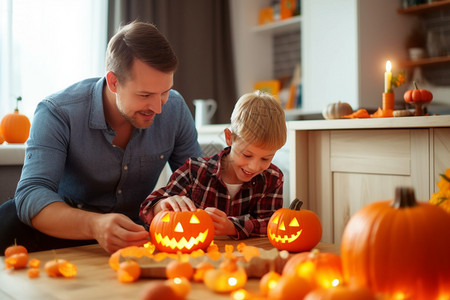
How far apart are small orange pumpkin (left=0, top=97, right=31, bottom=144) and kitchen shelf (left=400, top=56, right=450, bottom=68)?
2.71m

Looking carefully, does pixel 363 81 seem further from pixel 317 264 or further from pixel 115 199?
pixel 317 264

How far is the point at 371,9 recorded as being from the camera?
349cm

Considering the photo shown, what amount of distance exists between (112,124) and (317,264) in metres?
1.09

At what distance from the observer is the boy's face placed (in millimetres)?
1418

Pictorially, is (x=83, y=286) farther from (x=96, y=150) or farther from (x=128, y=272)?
(x=96, y=150)

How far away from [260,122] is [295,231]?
38 cm

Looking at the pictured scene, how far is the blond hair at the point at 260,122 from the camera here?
1414 mm

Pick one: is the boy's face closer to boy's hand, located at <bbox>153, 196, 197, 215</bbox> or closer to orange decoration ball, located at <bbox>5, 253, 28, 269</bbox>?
boy's hand, located at <bbox>153, 196, 197, 215</bbox>

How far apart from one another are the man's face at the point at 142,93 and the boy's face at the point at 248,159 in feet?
0.95

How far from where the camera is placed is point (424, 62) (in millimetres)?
3490

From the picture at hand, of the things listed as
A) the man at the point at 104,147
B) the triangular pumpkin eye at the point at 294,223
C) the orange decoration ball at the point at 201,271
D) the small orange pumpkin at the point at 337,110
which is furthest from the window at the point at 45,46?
the orange decoration ball at the point at 201,271

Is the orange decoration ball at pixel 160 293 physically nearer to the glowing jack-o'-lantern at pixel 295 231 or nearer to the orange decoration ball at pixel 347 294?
the orange decoration ball at pixel 347 294

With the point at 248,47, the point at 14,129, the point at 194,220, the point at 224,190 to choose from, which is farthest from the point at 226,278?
the point at 248,47

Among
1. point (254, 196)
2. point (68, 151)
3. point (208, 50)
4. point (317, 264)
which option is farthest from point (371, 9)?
point (317, 264)
